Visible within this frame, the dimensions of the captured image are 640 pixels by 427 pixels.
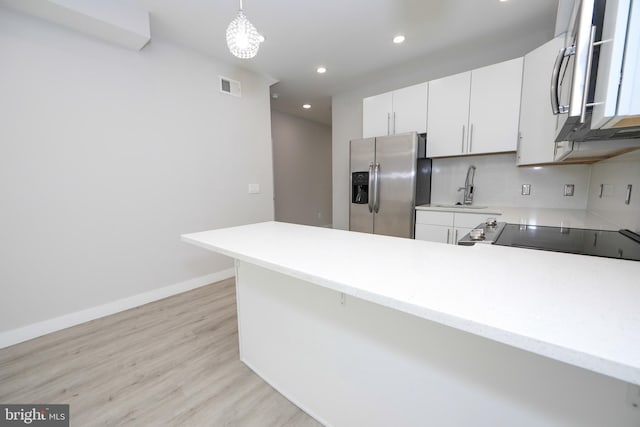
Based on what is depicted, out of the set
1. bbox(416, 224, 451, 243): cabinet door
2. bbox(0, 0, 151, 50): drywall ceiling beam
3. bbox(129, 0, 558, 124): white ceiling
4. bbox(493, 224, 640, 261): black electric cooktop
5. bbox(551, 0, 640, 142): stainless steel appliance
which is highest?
bbox(129, 0, 558, 124): white ceiling

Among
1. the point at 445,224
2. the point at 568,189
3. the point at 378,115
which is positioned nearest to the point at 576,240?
the point at 445,224

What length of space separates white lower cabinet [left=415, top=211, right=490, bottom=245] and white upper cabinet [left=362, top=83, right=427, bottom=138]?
1015 millimetres

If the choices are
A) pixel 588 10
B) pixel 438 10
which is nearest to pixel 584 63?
pixel 588 10

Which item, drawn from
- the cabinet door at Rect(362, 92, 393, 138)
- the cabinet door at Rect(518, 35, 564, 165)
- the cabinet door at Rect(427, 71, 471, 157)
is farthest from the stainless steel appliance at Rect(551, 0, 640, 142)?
the cabinet door at Rect(362, 92, 393, 138)

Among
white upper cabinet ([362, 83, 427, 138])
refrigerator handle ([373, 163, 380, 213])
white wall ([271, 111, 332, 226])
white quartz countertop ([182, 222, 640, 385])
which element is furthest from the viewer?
white wall ([271, 111, 332, 226])

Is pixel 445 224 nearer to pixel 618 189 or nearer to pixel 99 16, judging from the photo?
pixel 618 189

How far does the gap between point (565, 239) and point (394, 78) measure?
2866 millimetres

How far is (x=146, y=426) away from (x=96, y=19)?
109 inches

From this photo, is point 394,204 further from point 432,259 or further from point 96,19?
point 96,19

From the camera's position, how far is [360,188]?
3271 mm

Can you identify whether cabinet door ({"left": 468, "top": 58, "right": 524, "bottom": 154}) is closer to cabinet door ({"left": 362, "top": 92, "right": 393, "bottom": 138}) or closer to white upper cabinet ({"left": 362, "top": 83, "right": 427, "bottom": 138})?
white upper cabinet ({"left": 362, "top": 83, "right": 427, "bottom": 138})

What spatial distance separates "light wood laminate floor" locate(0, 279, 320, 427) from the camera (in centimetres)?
132

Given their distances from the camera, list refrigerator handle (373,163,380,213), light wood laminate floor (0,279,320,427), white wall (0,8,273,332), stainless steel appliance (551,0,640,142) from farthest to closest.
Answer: refrigerator handle (373,163,380,213) → white wall (0,8,273,332) → light wood laminate floor (0,279,320,427) → stainless steel appliance (551,0,640,142)

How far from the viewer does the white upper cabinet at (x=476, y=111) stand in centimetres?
243
